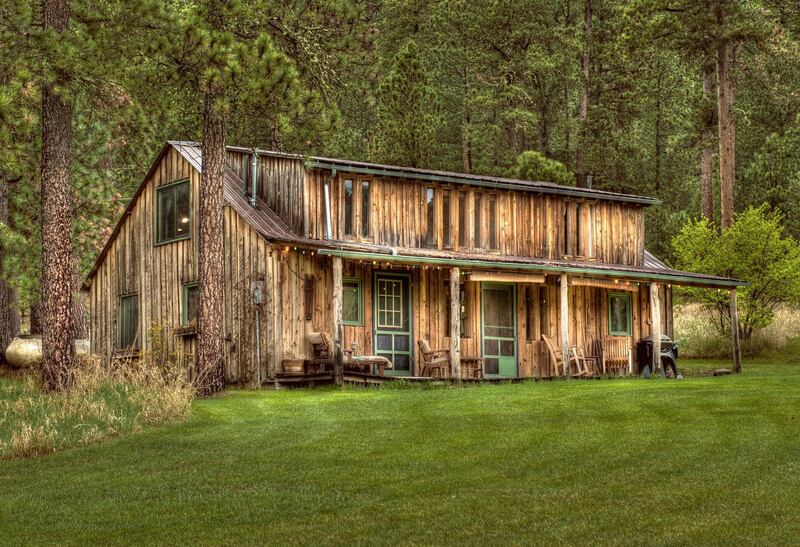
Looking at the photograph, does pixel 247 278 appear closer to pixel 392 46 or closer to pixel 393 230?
pixel 393 230

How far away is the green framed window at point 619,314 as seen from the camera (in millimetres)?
30047

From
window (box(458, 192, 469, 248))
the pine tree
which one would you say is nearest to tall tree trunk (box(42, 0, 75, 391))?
window (box(458, 192, 469, 248))

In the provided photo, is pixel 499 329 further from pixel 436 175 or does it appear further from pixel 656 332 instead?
pixel 436 175

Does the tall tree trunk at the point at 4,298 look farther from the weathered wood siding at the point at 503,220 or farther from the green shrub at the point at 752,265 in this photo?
the green shrub at the point at 752,265

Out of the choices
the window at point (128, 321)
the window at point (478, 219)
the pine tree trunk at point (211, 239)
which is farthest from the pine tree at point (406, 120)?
the pine tree trunk at point (211, 239)

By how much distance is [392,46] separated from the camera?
49750 millimetres

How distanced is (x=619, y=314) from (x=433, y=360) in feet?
22.6

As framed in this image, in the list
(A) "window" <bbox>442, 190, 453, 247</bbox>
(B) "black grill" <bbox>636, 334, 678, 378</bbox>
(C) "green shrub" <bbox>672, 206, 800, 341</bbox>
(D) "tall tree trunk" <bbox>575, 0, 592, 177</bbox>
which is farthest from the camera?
(D) "tall tree trunk" <bbox>575, 0, 592, 177</bbox>

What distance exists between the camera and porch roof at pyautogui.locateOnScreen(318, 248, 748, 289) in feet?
77.6

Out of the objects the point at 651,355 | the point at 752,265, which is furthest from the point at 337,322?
the point at 752,265

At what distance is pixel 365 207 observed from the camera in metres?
26.7

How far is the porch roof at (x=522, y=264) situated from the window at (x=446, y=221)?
0.61 metres

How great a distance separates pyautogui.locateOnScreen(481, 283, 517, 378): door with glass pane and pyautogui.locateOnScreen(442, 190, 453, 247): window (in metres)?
1.43

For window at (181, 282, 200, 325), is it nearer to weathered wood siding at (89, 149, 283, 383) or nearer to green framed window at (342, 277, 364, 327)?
weathered wood siding at (89, 149, 283, 383)
